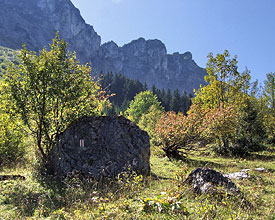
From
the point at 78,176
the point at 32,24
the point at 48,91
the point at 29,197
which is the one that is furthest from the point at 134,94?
the point at 32,24

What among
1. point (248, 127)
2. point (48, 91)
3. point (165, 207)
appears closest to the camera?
point (165, 207)

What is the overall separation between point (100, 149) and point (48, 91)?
11.7ft

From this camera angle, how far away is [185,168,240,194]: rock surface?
18.8 ft

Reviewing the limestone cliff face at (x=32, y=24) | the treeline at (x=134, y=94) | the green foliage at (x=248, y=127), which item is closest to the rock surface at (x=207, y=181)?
the green foliage at (x=248, y=127)

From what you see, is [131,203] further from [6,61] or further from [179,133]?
[179,133]

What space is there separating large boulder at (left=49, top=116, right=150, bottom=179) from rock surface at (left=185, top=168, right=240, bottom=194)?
9.25 feet

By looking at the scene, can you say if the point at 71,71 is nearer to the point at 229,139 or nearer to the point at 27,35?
the point at 229,139

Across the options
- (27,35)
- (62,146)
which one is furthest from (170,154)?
(27,35)

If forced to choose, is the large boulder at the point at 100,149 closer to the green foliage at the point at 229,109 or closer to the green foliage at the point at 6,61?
the green foliage at the point at 6,61

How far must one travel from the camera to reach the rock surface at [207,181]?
5741 mm

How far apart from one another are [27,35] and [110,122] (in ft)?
695

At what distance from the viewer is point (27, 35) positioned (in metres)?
180

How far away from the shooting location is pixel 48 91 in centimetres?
862

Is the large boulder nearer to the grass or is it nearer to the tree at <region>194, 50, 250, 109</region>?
the grass
